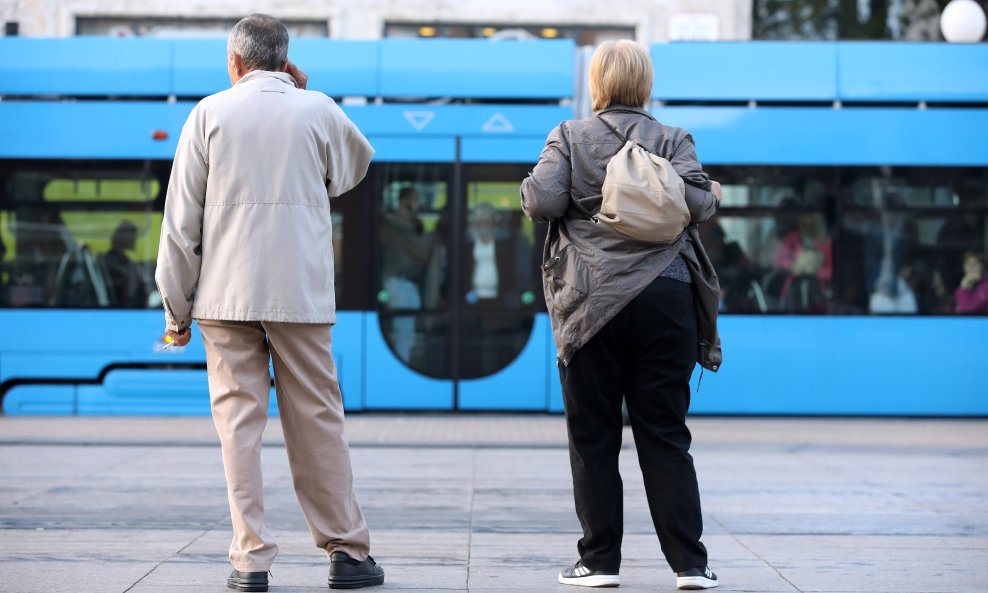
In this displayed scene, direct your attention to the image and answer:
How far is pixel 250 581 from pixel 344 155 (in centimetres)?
139

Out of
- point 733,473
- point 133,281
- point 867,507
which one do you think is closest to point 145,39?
point 133,281

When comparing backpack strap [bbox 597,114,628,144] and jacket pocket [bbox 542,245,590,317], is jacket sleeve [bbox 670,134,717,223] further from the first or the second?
jacket pocket [bbox 542,245,590,317]

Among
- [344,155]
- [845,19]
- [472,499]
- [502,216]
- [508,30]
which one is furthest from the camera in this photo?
[845,19]

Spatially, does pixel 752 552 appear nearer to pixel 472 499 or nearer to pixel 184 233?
pixel 472 499

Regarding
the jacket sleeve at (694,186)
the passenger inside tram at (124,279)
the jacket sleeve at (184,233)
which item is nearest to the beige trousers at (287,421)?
the jacket sleeve at (184,233)

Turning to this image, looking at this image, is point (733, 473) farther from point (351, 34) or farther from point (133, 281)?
point (351, 34)

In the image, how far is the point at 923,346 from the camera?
12.2m

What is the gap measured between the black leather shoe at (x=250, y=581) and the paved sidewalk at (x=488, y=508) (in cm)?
17

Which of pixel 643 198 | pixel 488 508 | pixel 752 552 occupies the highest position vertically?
pixel 643 198

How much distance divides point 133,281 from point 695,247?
→ 8.39m

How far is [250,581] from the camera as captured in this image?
4547 mm

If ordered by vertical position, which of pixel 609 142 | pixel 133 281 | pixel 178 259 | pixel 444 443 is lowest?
pixel 444 443

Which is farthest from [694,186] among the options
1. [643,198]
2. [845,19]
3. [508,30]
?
[845,19]

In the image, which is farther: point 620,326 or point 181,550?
point 181,550
